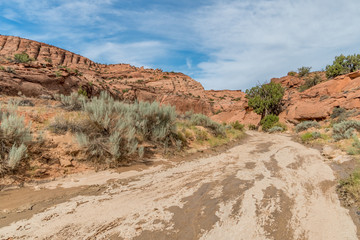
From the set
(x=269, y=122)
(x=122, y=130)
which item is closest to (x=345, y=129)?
(x=122, y=130)

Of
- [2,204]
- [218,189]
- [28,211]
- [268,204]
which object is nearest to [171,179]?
A: [218,189]

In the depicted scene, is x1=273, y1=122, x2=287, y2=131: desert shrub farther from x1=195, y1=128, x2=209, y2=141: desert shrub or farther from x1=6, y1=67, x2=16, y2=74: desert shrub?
x1=6, y1=67, x2=16, y2=74: desert shrub

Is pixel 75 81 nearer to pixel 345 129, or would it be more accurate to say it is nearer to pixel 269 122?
pixel 345 129

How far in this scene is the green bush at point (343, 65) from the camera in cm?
2438

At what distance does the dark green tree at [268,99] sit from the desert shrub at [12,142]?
86.5 ft

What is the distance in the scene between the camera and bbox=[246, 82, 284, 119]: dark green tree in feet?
80.3

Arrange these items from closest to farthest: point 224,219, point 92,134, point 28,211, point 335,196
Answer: point 224,219 → point 28,211 → point 335,196 → point 92,134

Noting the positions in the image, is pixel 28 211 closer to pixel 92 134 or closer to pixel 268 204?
pixel 92 134

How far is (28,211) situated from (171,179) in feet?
8.49

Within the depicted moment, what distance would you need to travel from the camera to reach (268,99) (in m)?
25.2

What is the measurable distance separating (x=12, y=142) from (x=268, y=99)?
2724 cm

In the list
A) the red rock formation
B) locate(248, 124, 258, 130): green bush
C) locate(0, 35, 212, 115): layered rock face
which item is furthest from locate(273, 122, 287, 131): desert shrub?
locate(0, 35, 212, 115): layered rock face

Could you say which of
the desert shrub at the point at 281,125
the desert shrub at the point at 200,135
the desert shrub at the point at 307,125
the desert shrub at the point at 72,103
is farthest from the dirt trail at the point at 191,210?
the desert shrub at the point at 281,125

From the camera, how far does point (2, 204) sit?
109 inches
